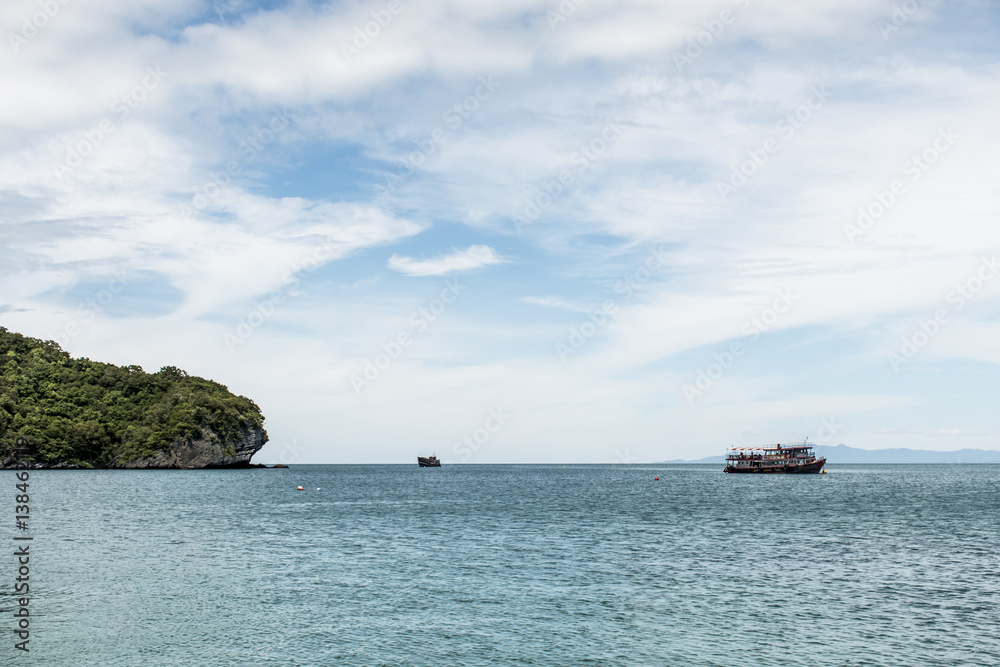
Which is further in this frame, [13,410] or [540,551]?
[13,410]

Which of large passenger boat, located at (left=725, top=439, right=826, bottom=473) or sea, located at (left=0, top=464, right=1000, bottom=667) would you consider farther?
large passenger boat, located at (left=725, top=439, right=826, bottom=473)

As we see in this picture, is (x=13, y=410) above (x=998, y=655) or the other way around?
above

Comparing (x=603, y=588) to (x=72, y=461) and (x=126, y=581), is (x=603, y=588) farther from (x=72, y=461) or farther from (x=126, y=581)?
(x=72, y=461)

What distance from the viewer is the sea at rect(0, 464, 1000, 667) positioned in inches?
1037

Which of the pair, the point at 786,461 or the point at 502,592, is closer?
the point at 502,592

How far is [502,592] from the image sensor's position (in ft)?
119

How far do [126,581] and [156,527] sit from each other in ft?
89.7

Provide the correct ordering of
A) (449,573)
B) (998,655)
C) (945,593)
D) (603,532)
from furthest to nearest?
(603,532) → (449,573) → (945,593) → (998,655)

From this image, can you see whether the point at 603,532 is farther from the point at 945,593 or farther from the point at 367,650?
the point at 367,650

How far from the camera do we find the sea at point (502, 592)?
2634cm

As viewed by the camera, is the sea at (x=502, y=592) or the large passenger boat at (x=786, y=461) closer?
the sea at (x=502, y=592)

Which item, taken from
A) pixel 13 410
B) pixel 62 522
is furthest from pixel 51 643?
pixel 13 410

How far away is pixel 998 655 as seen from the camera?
84.1 feet

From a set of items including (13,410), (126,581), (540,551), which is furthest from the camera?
(13,410)
